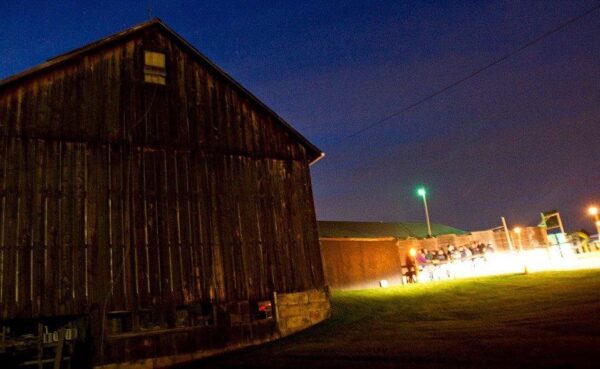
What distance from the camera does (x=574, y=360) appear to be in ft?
20.8

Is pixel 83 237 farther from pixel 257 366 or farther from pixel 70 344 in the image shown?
pixel 257 366

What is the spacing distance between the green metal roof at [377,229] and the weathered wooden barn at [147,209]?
9033 millimetres

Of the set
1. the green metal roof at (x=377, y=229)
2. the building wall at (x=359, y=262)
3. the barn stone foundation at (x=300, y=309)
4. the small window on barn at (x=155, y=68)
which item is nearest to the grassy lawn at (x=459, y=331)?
the barn stone foundation at (x=300, y=309)

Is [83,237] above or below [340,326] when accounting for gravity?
above

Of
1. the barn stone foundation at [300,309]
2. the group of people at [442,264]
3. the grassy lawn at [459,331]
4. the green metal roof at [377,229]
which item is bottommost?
the grassy lawn at [459,331]

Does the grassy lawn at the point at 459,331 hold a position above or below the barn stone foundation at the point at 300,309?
→ below

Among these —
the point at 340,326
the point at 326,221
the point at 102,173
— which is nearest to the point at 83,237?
the point at 102,173

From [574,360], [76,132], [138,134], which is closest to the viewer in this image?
[574,360]

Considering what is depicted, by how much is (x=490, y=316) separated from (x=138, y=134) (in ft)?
37.7

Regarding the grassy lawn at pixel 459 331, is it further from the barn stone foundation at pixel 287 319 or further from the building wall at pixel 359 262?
the building wall at pixel 359 262

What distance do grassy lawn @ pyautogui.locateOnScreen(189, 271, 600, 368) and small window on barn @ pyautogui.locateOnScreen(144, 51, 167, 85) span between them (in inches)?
344

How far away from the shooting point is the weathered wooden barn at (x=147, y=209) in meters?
10.9

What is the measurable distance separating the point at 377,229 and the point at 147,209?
23265mm

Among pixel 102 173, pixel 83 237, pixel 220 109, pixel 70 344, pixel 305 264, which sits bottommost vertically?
pixel 70 344
